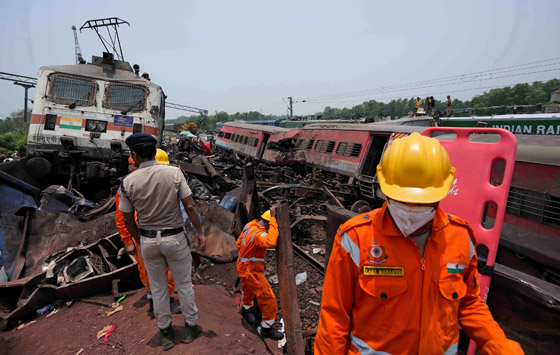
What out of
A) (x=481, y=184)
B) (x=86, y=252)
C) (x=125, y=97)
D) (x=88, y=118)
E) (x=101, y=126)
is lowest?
(x=86, y=252)

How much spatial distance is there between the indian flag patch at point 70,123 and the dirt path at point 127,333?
15.6 feet

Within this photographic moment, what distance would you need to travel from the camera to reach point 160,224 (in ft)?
9.00

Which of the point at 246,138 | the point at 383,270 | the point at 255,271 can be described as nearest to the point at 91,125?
the point at 255,271

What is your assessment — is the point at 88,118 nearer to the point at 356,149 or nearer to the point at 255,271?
the point at 255,271

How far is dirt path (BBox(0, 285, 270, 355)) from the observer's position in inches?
113

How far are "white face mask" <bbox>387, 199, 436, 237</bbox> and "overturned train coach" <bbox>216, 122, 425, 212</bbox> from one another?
5000 mm

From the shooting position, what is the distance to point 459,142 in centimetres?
226

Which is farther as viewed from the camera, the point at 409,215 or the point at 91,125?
the point at 91,125

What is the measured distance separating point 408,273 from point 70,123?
8.04 meters

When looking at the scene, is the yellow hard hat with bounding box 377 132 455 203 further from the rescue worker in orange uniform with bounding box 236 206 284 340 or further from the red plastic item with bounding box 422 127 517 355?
the rescue worker in orange uniform with bounding box 236 206 284 340

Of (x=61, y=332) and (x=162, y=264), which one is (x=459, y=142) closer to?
(x=162, y=264)

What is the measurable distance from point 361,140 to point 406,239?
785 centimetres

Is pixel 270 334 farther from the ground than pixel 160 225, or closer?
closer

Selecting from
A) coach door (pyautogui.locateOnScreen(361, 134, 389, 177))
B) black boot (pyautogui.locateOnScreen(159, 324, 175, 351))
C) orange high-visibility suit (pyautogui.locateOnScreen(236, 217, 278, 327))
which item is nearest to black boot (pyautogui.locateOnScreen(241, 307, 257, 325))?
orange high-visibility suit (pyautogui.locateOnScreen(236, 217, 278, 327))
